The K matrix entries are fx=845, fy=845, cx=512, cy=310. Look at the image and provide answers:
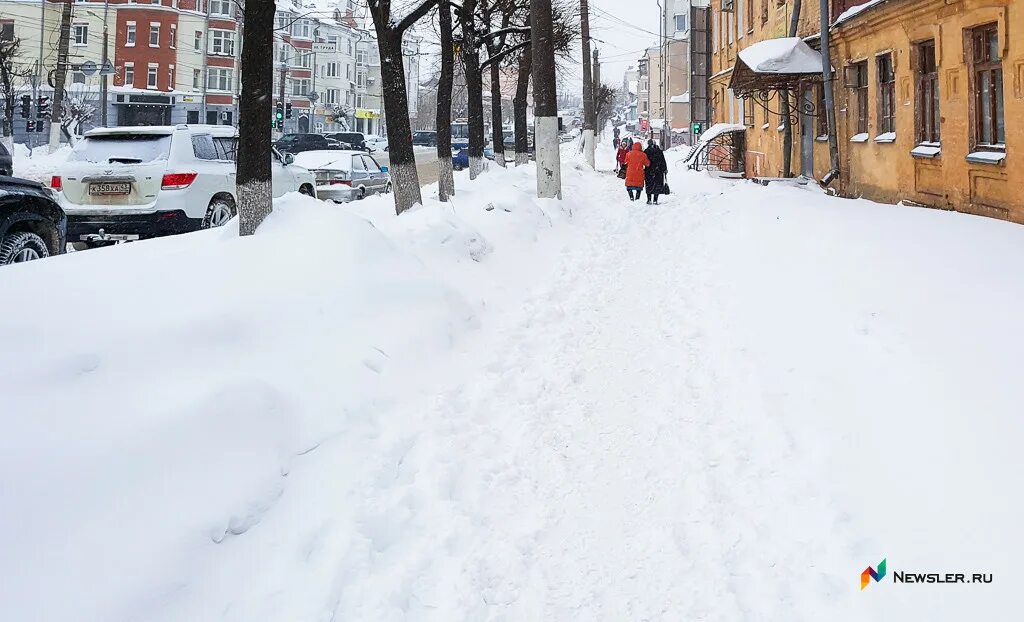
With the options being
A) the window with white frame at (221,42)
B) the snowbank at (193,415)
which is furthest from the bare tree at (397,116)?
the window with white frame at (221,42)

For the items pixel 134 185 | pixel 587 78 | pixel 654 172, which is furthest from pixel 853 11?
pixel 134 185

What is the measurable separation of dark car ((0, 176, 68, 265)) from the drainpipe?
1618 cm

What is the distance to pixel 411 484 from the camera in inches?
166

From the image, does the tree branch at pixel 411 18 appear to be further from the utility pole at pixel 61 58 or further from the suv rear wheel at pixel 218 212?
the utility pole at pixel 61 58

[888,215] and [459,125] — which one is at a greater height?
[459,125]

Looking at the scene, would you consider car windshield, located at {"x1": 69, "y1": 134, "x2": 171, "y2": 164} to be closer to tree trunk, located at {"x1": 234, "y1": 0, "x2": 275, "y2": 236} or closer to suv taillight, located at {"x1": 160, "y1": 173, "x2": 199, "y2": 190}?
suv taillight, located at {"x1": 160, "y1": 173, "x2": 199, "y2": 190}

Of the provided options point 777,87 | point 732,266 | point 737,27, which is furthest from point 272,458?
point 737,27

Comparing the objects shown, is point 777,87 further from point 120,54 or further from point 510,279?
point 120,54

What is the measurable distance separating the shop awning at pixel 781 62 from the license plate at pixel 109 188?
46.7 ft

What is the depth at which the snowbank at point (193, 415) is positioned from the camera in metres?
3.09

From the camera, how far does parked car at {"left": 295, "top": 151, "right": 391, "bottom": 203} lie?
1942cm

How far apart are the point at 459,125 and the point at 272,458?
58.6 m

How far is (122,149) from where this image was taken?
422 inches

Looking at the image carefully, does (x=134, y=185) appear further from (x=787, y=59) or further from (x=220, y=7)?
(x=220, y=7)
